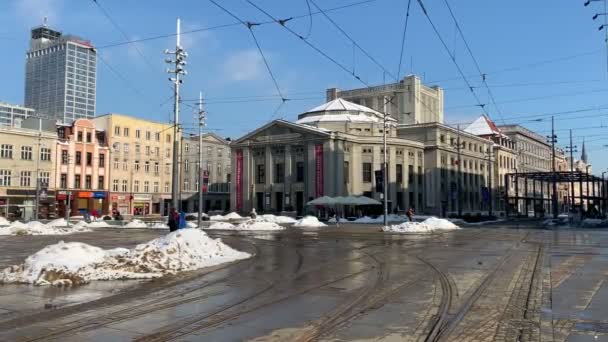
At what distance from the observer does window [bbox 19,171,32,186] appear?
221 ft

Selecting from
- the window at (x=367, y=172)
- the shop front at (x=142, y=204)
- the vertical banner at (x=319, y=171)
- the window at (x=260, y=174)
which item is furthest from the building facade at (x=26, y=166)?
the window at (x=367, y=172)

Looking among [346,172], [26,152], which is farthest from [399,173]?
[26,152]

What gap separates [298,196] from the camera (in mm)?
76188

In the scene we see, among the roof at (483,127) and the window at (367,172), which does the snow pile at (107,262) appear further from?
the roof at (483,127)

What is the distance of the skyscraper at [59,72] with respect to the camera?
27.2 meters

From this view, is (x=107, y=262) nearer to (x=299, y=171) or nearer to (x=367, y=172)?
(x=299, y=171)

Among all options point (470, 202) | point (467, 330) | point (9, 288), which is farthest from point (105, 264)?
point (470, 202)

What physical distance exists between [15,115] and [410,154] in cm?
5713

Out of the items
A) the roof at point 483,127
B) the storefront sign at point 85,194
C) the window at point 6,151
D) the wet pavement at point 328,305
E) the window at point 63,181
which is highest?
the roof at point 483,127

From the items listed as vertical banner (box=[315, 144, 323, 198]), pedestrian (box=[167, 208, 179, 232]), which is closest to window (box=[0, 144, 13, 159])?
vertical banner (box=[315, 144, 323, 198])

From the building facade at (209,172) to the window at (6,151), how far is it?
95.9 feet

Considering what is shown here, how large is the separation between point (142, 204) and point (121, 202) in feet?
15.0

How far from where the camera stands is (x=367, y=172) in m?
76.3

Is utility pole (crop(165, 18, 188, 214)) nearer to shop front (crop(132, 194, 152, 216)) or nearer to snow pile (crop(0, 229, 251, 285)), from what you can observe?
snow pile (crop(0, 229, 251, 285))
